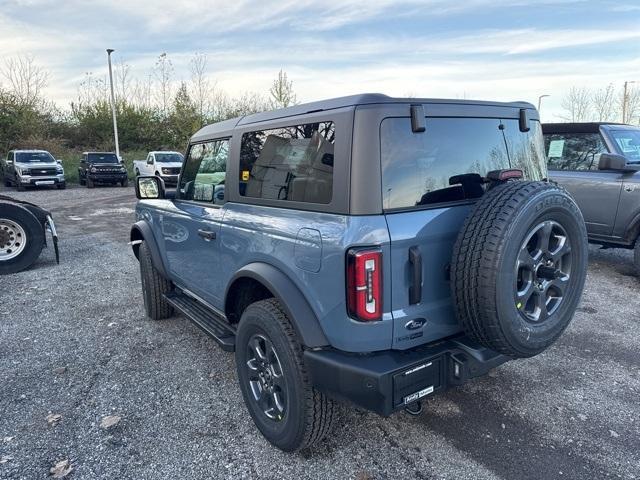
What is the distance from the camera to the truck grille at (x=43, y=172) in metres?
19.5

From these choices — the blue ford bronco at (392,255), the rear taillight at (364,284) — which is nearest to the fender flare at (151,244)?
the blue ford bronco at (392,255)

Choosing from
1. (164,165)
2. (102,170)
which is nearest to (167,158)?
(164,165)

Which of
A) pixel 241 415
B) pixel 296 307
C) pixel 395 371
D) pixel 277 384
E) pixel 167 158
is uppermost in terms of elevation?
pixel 167 158

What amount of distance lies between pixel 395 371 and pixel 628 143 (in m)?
5.83

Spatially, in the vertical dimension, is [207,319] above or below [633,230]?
→ below

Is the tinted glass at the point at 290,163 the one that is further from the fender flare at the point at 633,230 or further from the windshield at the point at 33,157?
the windshield at the point at 33,157

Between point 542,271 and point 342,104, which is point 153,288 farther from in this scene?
point 542,271

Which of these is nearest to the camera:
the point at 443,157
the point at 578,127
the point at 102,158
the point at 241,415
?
the point at 443,157

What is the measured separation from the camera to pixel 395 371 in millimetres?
2092

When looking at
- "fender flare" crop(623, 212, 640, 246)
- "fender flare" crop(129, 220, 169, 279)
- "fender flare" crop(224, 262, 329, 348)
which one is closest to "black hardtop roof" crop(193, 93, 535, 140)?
"fender flare" crop(224, 262, 329, 348)

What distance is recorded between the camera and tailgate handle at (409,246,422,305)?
7.09 ft

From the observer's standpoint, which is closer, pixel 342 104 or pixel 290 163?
pixel 342 104

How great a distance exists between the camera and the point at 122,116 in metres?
33.8

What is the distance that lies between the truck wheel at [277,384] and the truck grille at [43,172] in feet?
68.0
